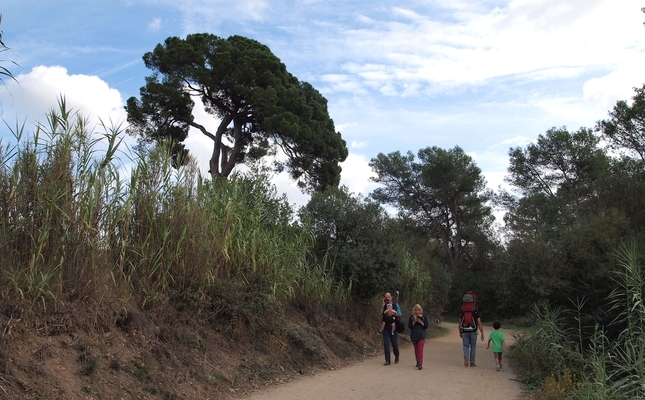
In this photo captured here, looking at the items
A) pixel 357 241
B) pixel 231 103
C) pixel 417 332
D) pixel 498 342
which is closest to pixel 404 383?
pixel 417 332

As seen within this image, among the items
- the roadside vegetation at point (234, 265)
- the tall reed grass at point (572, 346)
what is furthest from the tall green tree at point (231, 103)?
the tall reed grass at point (572, 346)

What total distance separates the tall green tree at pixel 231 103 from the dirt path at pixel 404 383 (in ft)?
42.1

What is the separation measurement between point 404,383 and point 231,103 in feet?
57.4

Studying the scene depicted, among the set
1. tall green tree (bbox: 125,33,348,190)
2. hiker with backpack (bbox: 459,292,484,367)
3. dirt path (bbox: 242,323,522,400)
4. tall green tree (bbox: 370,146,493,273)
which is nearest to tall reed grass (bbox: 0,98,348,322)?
dirt path (bbox: 242,323,522,400)

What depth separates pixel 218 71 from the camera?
76.9 ft

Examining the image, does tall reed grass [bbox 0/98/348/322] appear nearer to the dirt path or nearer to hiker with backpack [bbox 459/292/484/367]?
the dirt path

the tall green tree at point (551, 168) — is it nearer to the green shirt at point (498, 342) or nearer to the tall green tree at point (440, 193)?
the tall green tree at point (440, 193)

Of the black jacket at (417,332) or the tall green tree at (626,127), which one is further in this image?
the tall green tree at (626,127)

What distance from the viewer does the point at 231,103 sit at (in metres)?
24.4

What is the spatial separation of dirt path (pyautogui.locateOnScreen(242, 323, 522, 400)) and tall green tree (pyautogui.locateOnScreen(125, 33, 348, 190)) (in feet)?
42.1

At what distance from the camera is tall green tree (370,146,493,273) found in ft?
151

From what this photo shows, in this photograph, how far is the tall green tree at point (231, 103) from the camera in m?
23.1

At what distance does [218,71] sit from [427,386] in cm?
1788

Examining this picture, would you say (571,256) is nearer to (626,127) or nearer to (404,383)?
(404,383)
